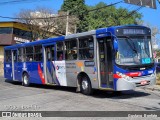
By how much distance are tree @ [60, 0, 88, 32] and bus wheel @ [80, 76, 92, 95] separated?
38.9 metres

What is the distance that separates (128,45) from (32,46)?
836cm

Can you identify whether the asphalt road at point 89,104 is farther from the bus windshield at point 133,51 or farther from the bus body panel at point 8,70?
the bus body panel at point 8,70

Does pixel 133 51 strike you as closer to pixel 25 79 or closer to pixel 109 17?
pixel 25 79

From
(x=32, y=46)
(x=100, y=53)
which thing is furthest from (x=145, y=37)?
(x=32, y=46)

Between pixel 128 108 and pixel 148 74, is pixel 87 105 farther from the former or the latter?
pixel 148 74

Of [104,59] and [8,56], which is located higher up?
[8,56]

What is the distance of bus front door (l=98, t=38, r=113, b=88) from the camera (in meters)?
13.6

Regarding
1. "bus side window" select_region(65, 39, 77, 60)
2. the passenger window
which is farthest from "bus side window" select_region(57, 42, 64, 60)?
the passenger window

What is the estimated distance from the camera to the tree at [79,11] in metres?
55.1

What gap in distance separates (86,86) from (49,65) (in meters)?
3.77

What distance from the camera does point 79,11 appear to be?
56.0m

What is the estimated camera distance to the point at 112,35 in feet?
44.1

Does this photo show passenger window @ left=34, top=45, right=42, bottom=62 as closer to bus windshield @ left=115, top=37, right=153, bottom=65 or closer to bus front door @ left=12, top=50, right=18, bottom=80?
bus front door @ left=12, top=50, right=18, bottom=80

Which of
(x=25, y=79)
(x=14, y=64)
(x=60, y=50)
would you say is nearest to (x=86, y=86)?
(x=60, y=50)
